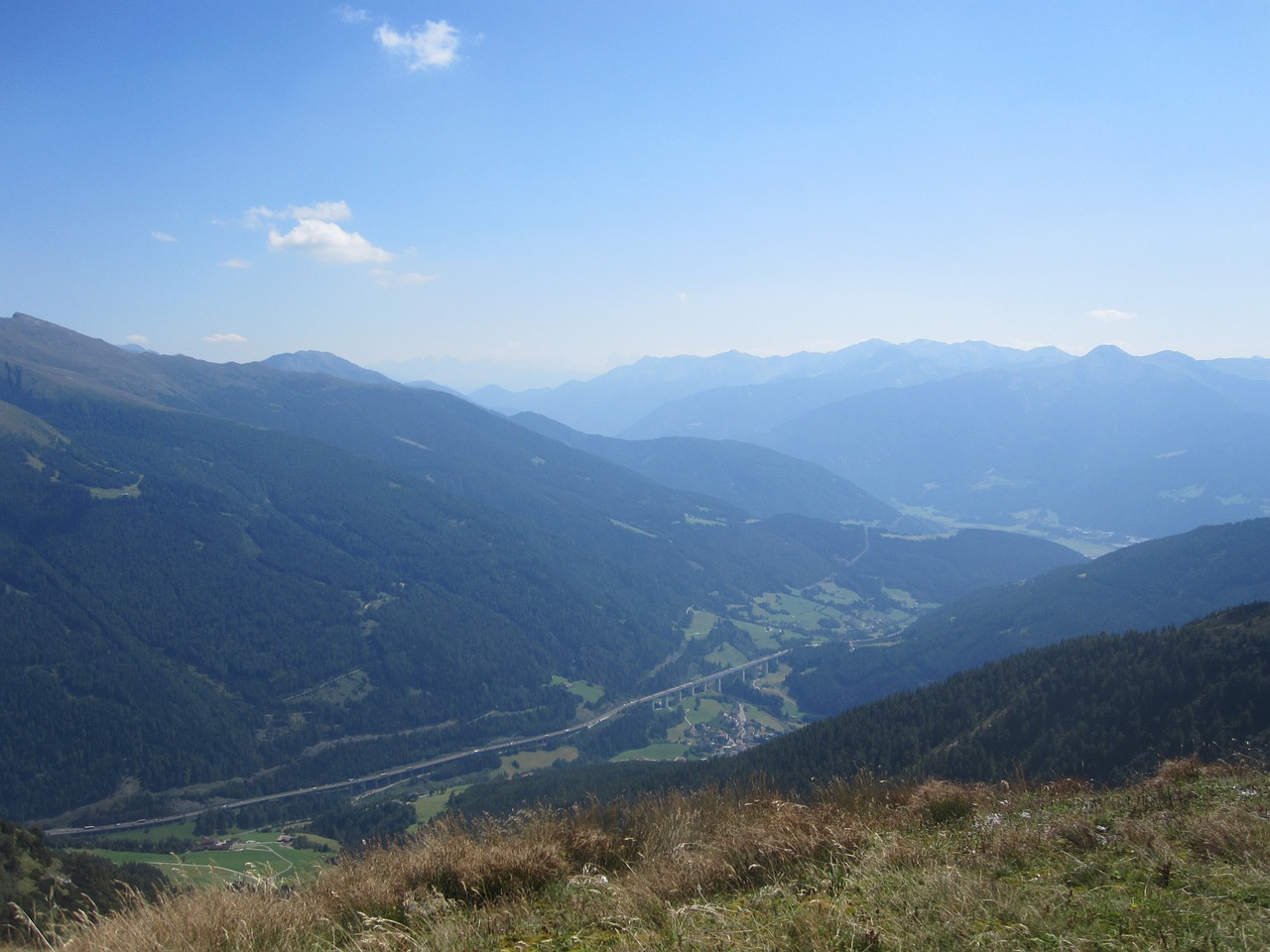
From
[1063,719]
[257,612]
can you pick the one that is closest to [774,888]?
[1063,719]

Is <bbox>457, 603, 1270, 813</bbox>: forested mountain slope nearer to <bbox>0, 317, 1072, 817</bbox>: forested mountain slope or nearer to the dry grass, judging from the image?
the dry grass

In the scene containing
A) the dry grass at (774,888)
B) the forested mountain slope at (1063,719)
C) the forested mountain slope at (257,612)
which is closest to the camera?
the dry grass at (774,888)

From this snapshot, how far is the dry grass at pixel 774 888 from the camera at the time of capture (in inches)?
210

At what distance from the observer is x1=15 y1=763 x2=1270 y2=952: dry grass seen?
5.32 meters

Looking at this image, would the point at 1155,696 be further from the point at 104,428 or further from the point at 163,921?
the point at 104,428

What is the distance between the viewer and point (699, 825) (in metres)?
9.04

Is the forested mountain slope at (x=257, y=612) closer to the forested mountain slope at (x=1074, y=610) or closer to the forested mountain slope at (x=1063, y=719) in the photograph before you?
the forested mountain slope at (x=1074, y=610)

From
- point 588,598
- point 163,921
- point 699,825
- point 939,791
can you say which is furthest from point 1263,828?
point 588,598

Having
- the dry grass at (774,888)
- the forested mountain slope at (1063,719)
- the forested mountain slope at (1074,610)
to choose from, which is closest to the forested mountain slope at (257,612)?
the forested mountain slope at (1074,610)

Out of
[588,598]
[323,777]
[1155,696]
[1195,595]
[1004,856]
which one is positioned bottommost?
[323,777]

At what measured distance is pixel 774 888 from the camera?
6500mm

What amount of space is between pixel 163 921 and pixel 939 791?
9.77m

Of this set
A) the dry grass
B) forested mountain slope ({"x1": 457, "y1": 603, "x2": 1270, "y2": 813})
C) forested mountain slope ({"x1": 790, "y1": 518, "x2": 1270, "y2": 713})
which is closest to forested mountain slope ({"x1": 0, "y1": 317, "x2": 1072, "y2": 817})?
forested mountain slope ({"x1": 790, "y1": 518, "x2": 1270, "y2": 713})

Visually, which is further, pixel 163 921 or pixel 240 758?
pixel 240 758
